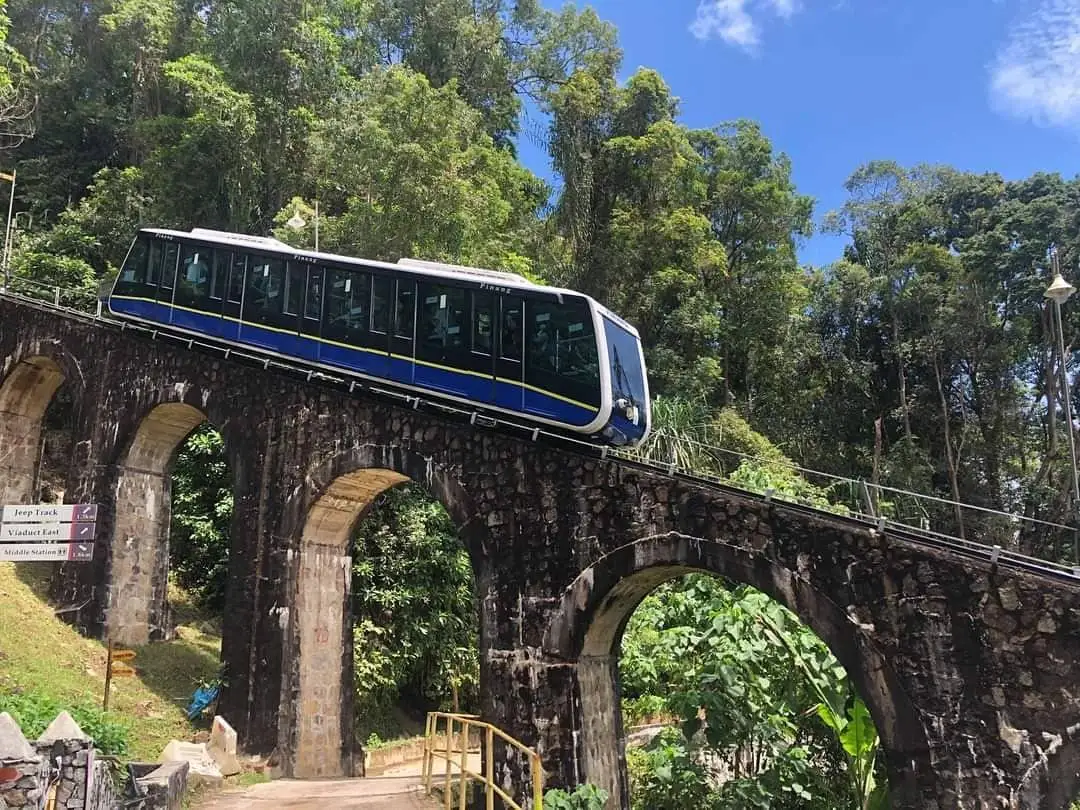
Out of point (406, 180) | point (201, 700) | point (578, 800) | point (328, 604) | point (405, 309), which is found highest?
point (406, 180)

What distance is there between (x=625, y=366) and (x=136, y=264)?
10.1 meters

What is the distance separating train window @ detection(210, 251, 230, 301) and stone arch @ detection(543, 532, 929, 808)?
323 inches

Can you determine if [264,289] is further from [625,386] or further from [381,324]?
[625,386]

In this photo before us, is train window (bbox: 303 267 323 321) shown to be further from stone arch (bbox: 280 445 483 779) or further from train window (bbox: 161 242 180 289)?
train window (bbox: 161 242 180 289)

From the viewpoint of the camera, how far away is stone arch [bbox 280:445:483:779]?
10961mm

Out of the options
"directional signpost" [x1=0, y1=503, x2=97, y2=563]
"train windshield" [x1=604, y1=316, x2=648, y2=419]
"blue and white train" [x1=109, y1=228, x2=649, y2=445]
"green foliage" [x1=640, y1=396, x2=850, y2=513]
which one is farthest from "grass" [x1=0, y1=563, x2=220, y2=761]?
"green foliage" [x1=640, y1=396, x2=850, y2=513]

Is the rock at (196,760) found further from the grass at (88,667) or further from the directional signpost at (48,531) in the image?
the directional signpost at (48,531)

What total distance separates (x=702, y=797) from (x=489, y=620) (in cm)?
299

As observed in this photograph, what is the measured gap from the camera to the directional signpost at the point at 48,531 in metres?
9.30

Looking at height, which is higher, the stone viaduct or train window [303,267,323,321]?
train window [303,267,323,321]

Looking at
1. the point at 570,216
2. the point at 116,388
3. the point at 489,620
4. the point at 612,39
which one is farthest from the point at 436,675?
the point at 612,39

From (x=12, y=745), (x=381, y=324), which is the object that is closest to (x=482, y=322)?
(x=381, y=324)

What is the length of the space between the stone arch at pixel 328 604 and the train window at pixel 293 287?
260 centimetres

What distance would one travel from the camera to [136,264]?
14.9 m
